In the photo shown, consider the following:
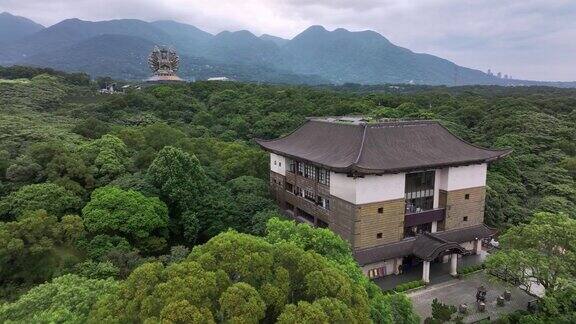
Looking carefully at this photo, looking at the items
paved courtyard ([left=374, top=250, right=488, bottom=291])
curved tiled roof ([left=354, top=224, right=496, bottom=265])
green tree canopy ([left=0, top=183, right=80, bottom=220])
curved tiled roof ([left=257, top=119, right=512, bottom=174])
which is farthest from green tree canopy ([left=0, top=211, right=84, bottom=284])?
paved courtyard ([left=374, top=250, right=488, bottom=291])

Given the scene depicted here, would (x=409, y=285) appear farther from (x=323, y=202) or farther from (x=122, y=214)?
(x=122, y=214)

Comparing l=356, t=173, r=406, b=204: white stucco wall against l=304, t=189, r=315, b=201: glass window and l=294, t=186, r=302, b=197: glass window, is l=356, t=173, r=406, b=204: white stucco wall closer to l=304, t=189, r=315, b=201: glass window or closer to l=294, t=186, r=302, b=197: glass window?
l=304, t=189, r=315, b=201: glass window

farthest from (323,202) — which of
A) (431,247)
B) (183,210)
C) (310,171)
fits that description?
(183,210)

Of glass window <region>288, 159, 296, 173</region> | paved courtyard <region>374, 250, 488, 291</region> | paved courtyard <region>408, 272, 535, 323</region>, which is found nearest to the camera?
paved courtyard <region>408, 272, 535, 323</region>

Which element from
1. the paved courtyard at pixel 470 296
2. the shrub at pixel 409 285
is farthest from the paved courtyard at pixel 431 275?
the paved courtyard at pixel 470 296

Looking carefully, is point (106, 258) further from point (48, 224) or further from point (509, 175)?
point (509, 175)

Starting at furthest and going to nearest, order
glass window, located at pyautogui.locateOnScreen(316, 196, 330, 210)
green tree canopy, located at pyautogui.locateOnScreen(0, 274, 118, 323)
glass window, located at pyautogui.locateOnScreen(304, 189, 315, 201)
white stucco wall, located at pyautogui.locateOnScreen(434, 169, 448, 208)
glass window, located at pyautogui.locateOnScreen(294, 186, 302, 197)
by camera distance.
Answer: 1. glass window, located at pyautogui.locateOnScreen(294, 186, 302, 197)
2. glass window, located at pyautogui.locateOnScreen(304, 189, 315, 201)
3. white stucco wall, located at pyautogui.locateOnScreen(434, 169, 448, 208)
4. glass window, located at pyautogui.locateOnScreen(316, 196, 330, 210)
5. green tree canopy, located at pyautogui.locateOnScreen(0, 274, 118, 323)
